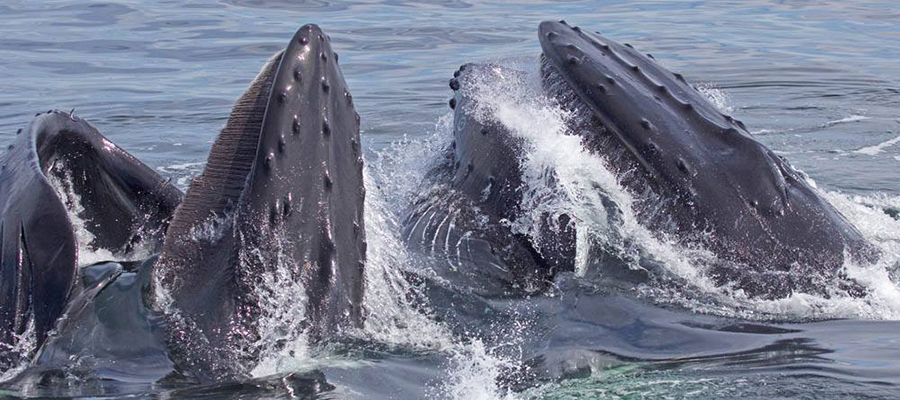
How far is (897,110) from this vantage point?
1377 cm

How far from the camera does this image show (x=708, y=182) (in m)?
5.94

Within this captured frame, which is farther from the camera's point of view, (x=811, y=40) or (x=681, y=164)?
(x=811, y=40)

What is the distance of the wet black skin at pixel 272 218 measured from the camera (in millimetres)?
5020

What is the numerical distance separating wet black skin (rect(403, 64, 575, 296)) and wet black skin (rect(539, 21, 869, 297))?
412mm

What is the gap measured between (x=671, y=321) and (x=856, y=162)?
228 inches

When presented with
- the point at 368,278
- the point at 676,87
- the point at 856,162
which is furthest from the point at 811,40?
the point at 368,278

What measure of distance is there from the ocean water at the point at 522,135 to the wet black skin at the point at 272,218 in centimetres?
12

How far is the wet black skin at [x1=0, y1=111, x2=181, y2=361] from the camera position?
514cm

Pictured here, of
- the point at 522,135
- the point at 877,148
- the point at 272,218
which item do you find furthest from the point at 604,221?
the point at 877,148

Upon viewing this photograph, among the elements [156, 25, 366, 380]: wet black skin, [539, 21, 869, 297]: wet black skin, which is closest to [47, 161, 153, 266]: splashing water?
[156, 25, 366, 380]: wet black skin

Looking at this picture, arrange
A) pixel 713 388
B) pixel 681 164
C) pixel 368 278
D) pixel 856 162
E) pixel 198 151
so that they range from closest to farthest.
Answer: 1. pixel 713 388
2. pixel 368 278
3. pixel 681 164
4. pixel 856 162
5. pixel 198 151

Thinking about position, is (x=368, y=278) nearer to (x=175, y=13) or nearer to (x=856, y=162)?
(x=856, y=162)

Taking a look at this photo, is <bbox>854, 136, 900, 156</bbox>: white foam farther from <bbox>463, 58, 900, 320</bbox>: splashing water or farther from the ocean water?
<bbox>463, 58, 900, 320</bbox>: splashing water

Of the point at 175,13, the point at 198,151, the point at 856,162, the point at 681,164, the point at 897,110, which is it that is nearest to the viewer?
the point at 681,164
